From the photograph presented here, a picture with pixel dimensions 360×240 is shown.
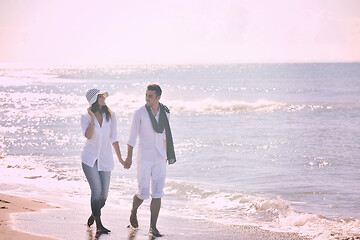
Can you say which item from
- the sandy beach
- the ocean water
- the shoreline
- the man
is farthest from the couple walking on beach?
the ocean water

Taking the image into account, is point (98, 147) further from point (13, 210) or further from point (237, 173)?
point (237, 173)

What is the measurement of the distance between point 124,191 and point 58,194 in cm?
129

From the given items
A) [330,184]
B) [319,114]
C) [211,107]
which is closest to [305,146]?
[330,184]

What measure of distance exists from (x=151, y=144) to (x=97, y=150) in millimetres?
639

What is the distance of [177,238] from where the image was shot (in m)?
7.06

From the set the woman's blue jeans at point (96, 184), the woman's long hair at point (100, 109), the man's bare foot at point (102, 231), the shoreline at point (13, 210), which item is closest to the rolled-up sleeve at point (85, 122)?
the woman's long hair at point (100, 109)

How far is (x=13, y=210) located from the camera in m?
7.86

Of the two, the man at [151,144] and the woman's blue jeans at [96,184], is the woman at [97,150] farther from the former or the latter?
the man at [151,144]

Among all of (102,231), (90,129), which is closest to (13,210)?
(102,231)

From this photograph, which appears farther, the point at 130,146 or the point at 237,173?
the point at 237,173

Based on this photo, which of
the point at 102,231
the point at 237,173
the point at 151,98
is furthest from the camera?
the point at 237,173

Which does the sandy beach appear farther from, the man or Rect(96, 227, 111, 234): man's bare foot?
the man

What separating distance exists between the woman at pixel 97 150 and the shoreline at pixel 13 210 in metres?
0.78

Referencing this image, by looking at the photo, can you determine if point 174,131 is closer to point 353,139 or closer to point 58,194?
point 353,139
